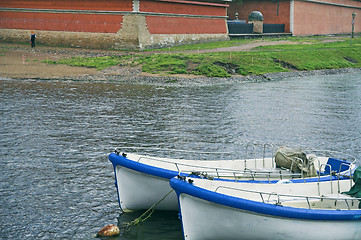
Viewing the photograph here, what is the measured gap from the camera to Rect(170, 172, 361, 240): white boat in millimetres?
9062

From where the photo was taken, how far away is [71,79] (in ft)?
103

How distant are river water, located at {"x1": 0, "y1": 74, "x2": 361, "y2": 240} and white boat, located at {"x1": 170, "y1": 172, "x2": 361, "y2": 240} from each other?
45.4 inches

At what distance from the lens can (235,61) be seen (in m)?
36.2

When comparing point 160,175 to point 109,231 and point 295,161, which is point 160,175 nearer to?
point 109,231

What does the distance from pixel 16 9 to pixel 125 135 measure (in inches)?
1172

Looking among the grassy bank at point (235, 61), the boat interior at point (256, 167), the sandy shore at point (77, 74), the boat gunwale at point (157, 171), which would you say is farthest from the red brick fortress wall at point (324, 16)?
the boat gunwale at point (157, 171)

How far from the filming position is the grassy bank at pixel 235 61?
33.9m

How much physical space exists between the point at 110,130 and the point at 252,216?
1048cm

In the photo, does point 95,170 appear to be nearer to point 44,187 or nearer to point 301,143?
point 44,187

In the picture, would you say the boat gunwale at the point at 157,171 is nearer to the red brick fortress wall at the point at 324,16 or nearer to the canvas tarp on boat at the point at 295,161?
the canvas tarp on boat at the point at 295,161

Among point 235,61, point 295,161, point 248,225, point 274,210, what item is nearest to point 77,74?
point 235,61

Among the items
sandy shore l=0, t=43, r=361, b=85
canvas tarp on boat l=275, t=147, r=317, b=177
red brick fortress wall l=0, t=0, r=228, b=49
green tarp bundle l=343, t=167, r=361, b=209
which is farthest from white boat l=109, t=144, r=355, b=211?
red brick fortress wall l=0, t=0, r=228, b=49

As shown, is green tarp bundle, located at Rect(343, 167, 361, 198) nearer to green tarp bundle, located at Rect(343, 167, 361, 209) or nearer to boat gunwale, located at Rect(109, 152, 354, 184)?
green tarp bundle, located at Rect(343, 167, 361, 209)

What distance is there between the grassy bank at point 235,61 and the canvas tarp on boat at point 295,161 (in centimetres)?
2165
